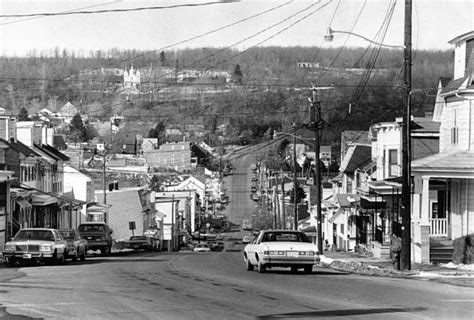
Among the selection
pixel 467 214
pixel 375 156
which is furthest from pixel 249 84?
pixel 467 214

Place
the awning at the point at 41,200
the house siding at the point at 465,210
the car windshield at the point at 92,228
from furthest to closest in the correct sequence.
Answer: the awning at the point at 41,200, the car windshield at the point at 92,228, the house siding at the point at 465,210

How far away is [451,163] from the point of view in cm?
3522

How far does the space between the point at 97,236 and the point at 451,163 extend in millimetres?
22465

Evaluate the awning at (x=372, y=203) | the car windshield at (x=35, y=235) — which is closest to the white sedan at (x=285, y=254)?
the car windshield at (x=35, y=235)

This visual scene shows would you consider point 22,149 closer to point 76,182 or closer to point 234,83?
point 234,83

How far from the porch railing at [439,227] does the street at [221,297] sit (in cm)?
1307

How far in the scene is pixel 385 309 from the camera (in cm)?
1664

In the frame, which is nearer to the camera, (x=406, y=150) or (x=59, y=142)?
(x=406, y=150)

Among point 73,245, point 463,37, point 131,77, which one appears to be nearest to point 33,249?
point 73,245

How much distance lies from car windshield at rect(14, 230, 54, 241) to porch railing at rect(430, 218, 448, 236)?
603 inches

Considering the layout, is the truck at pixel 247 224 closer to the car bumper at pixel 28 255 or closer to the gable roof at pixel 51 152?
the gable roof at pixel 51 152

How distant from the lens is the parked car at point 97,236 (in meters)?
50.5

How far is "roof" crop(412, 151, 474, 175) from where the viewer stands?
34688 millimetres

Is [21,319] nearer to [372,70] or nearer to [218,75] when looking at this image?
[372,70]
